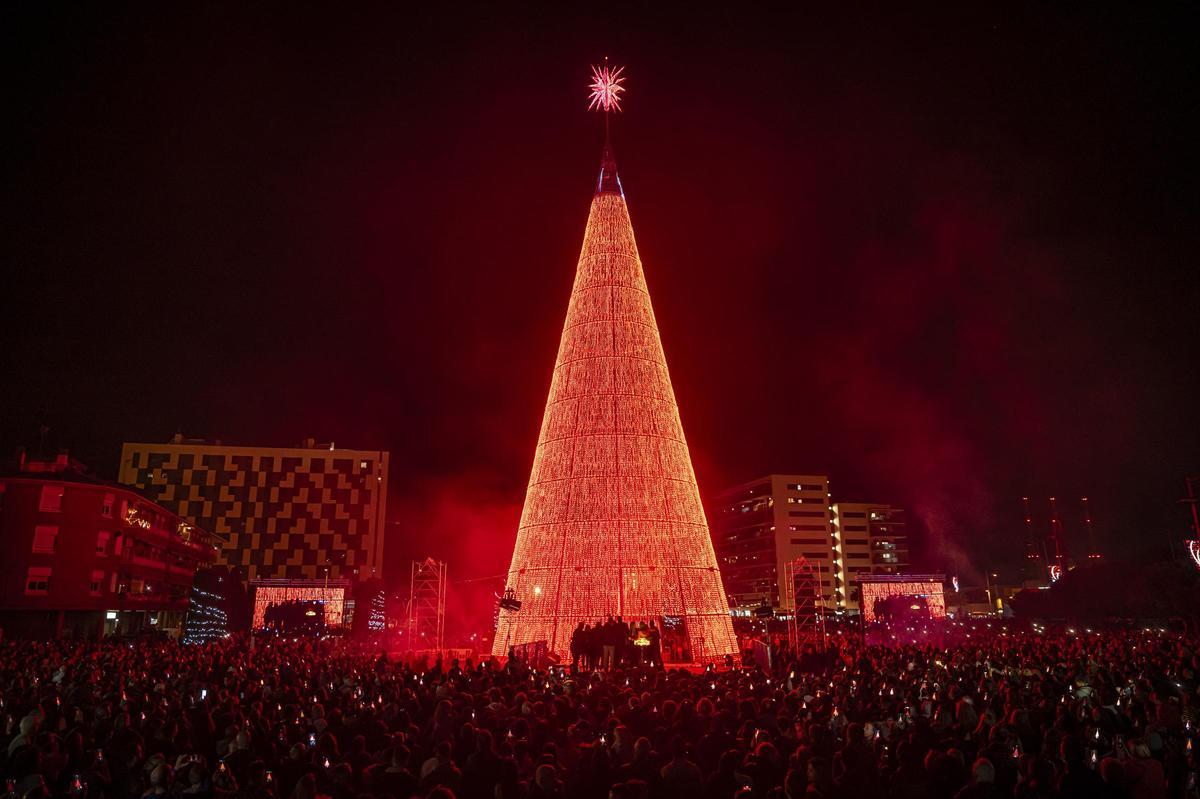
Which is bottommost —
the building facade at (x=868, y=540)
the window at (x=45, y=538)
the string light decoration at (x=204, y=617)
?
the string light decoration at (x=204, y=617)

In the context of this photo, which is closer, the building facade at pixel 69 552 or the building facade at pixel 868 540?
the building facade at pixel 69 552

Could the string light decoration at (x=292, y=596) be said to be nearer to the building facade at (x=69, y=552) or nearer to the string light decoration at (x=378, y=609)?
the string light decoration at (x=378, y=609)

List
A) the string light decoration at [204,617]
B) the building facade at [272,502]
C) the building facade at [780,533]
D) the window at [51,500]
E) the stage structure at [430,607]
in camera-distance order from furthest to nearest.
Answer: the building facade at [780,533], the building facade at [272,502], the string light decoration at [204,617], the window at [51,500], the stage structure at [430,607]

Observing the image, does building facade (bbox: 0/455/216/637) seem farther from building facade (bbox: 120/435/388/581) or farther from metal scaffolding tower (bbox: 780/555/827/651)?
metal scaffolding tower (bbox: 780/555/827/651)

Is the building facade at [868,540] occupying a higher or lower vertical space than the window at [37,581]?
higher

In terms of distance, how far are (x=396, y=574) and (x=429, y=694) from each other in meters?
76.5

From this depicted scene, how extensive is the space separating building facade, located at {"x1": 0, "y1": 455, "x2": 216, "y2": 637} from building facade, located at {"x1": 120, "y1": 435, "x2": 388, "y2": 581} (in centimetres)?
2949

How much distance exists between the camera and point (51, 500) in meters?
41.9

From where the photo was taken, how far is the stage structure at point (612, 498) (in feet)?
84.0

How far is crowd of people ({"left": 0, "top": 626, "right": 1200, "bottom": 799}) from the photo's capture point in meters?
7.35

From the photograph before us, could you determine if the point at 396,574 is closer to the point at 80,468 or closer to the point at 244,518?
the point at 244,518

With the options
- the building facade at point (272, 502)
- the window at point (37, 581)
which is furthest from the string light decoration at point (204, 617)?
the window at point (37, 581)

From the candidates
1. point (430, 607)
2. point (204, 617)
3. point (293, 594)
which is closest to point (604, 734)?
point (430, 607)

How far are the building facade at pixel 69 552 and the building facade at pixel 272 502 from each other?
2949 cm
